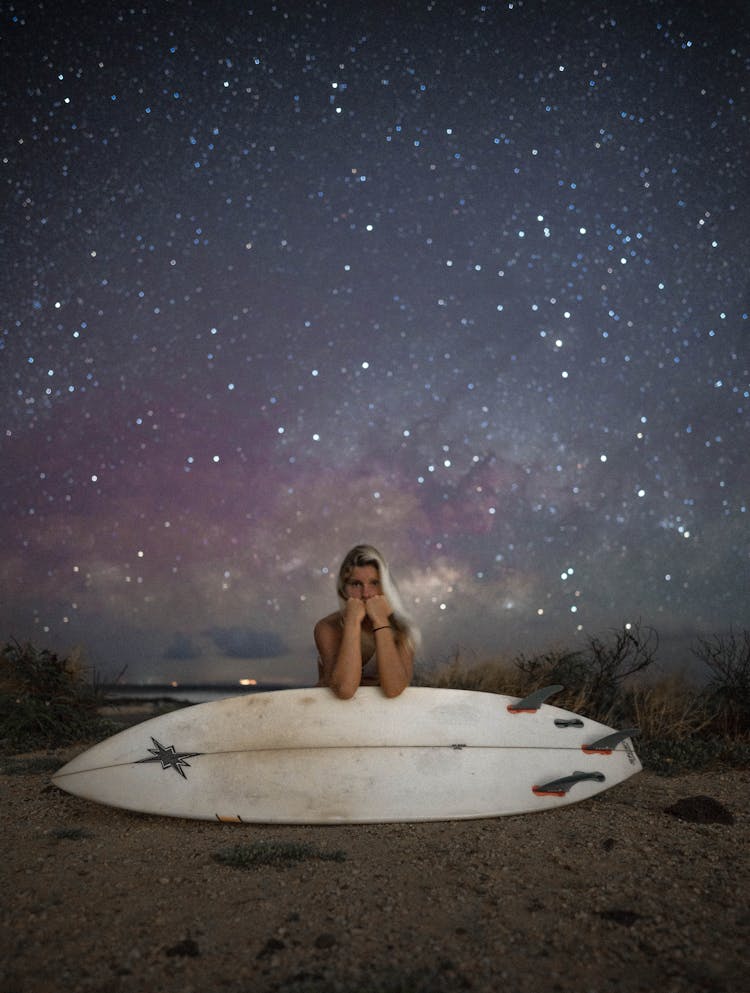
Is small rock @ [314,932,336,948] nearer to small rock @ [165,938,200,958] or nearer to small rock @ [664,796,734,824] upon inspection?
small rock @ [165,938,200,958]

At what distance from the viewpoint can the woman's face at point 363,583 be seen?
4.20m

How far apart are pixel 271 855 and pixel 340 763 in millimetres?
825

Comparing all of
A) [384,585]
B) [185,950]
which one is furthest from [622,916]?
[384,585]

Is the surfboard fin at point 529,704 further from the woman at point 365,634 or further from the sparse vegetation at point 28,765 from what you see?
the sparse vegetation at point 28,765

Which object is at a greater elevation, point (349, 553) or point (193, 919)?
point (349, 553)

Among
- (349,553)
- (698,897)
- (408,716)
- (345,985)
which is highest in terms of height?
(349,553)

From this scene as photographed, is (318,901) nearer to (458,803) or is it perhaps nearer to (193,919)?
(193,919)

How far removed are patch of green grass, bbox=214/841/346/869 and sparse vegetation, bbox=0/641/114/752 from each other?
3932 mm

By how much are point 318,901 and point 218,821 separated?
56.5 inches

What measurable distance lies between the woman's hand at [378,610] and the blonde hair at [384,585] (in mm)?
51

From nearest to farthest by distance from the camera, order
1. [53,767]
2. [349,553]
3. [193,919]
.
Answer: [193,919], [349,553], [53,767]

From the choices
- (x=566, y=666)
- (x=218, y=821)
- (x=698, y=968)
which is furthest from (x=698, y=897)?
(x=566, y=666)

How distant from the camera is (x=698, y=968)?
2049 millimetres

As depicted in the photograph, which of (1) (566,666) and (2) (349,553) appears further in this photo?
(1) (566,666)
